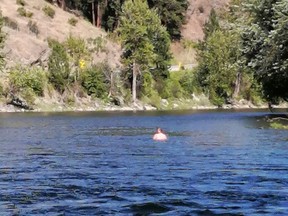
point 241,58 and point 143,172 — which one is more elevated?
point 241,58

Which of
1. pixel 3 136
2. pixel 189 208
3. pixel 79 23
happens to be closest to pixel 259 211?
pixel 189 208

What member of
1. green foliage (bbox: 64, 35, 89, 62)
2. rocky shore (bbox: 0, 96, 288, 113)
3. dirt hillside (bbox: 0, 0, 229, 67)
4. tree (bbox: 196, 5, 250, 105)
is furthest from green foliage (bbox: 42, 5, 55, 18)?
tree (bbox: 196, 5, 250, 105)

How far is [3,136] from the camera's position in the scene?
1831 inches

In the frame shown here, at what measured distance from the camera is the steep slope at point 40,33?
368 ft

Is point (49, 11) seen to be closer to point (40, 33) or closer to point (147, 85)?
point (40, 33)

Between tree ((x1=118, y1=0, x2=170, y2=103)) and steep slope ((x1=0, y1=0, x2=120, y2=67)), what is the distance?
14.5 feet

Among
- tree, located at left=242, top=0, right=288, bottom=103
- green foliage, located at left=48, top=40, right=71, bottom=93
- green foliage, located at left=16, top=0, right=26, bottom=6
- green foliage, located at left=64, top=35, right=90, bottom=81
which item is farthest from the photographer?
green foliage, located at left=16, top=0, right=26, bottom=6

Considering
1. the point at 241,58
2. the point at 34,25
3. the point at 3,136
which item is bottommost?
the point at 3,136

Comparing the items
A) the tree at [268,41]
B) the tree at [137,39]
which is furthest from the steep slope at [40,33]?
the tree at [268,41]

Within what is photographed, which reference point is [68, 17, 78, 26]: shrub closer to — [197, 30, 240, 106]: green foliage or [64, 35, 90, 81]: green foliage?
[64, 35, 90, 81]: green foliage

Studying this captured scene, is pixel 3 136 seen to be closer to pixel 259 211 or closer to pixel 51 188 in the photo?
pixel 51 188

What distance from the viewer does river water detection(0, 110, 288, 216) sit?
58.7 ft

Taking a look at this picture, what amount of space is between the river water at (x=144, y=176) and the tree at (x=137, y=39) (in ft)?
243

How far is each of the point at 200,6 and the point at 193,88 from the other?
48.3 metres
